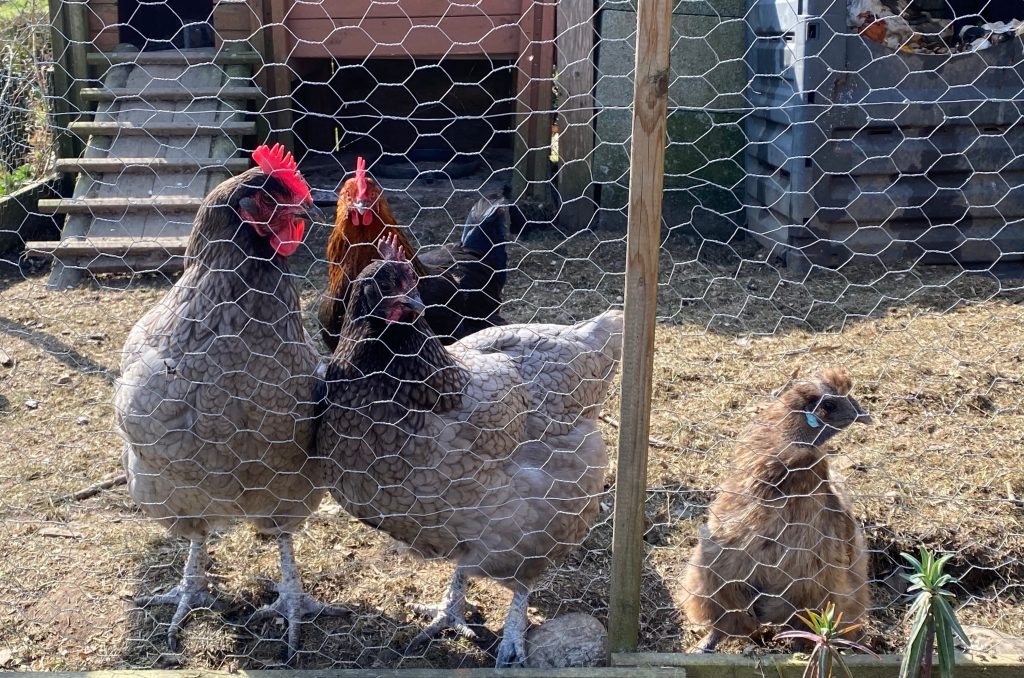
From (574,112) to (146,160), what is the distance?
2.72 m

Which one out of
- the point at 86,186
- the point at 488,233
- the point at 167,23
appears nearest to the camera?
the point at 488,233

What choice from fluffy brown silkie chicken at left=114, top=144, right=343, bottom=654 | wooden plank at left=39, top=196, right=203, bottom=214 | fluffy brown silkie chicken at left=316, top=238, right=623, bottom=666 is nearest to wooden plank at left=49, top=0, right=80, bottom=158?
wooden plank at left=39, top=196, right=203, bottom=214

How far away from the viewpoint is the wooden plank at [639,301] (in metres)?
1.78

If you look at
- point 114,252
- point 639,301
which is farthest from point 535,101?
point 639,301

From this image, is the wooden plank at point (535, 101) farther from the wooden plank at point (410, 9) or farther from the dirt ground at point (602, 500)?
the dirt ground at point (602, 500)

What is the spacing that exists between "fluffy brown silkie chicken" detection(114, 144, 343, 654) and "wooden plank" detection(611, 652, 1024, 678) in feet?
3.47

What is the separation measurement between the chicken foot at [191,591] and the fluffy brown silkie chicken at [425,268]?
0.98 metres

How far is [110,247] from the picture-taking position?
478 cm

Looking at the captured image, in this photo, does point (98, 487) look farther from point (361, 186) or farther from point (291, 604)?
point (361, 186)

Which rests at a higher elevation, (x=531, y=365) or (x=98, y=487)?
(x=531, y=365)

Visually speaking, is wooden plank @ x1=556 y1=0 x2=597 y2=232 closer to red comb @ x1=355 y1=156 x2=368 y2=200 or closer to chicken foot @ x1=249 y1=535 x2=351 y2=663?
red comb @ x1=355 y1=156 x2=368 y2=200

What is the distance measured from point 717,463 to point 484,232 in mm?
1422

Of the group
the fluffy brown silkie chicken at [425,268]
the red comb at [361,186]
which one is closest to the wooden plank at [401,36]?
the fluffy brown silkie chicken at [425,268]

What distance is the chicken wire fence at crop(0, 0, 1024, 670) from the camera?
2309 mm
